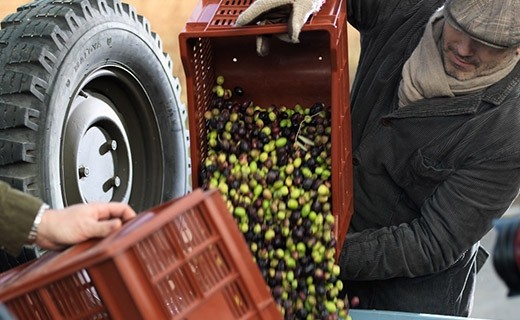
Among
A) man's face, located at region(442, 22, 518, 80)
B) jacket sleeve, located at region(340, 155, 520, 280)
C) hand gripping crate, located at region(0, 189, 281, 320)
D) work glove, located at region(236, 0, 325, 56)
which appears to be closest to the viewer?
hand gripping crate, located at region(0, 189, 281, 320)

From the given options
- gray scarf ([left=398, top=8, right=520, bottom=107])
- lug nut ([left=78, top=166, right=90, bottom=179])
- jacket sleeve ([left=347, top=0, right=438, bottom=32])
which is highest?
jacket sleeve ([left=347, top=0, right=438, bottom=32])

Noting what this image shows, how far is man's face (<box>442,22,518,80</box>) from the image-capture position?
266 cm

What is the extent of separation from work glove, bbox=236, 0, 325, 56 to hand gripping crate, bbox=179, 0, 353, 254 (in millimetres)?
33

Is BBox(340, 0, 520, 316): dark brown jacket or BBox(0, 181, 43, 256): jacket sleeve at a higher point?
BBox(0, 181, 43, 256): jacket sleeve

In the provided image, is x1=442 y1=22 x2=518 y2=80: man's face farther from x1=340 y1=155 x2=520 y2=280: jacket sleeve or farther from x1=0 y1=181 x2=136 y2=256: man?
x1=0 y1=181 x2=136 y2=256: man

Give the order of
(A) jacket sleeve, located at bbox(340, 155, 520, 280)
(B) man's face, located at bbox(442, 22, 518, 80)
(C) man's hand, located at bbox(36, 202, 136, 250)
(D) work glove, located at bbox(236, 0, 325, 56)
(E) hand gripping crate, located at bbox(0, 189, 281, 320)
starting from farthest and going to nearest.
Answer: (A) jacket sleeve, located at bbox(340, 155, 520, 280) → (B) man's face, located at bbox(442, 22, 518, 80) → (D) work glove, located at bbox(236, 0, 325, 56) → (C) man's hand, located at bbox(36, 202, 136, 250) → (E) hand gripping crate, located at bbox(0, 189, 281, 320)

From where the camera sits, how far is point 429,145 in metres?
2.86

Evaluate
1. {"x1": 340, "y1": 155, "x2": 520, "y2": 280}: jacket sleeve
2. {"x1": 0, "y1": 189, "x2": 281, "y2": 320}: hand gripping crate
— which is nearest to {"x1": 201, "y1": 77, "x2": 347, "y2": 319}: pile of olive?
{"x1": 340, "y1": 155, "x2": 520, "y2": 280}: jacket sleeve

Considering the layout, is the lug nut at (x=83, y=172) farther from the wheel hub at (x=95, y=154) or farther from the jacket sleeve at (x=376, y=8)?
the jacket sleeve at (x=376, y=8)

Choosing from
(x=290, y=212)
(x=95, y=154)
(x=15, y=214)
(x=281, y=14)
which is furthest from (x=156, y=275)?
(x=95, y=154)

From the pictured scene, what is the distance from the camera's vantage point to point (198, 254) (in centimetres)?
175

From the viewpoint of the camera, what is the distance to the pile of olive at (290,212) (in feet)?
8.43

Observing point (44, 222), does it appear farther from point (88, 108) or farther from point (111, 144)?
point (111, 144)

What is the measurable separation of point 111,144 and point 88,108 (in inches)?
8.5
